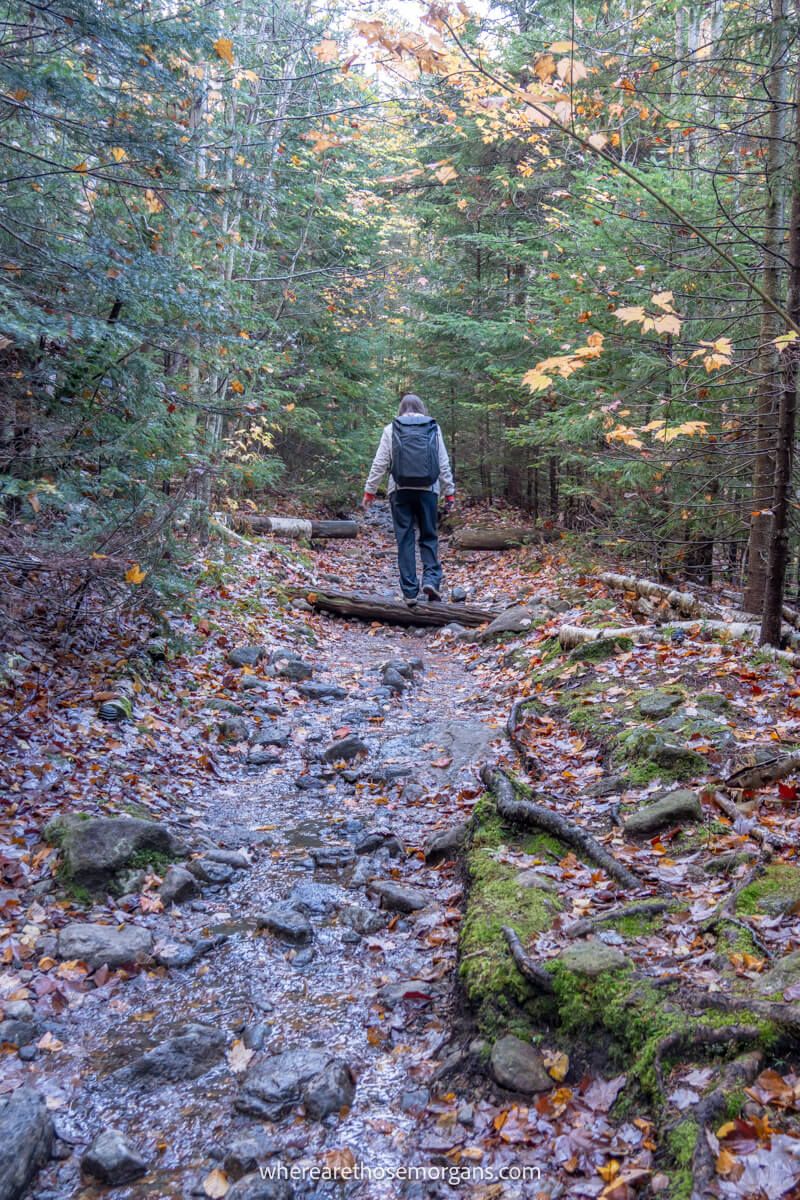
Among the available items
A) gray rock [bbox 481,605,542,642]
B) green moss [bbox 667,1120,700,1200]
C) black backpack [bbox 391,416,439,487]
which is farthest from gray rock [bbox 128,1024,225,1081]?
black backpack [bbox 391,416,439,487]

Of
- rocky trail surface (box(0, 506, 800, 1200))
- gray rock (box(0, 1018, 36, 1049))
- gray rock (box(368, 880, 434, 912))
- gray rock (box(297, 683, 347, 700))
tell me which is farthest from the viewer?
gray rock (box(297, 683, 347, 700))

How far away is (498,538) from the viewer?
17.3m

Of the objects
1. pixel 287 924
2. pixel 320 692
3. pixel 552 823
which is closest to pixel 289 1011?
pixel 287 924

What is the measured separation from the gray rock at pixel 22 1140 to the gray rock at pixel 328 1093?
0.98m

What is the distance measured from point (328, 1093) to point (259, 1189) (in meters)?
0.47

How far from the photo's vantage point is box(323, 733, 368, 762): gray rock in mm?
6996

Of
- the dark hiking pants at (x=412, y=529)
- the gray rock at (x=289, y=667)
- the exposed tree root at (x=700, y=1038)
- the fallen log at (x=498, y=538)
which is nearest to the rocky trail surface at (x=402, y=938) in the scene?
the exposed tree root at (x=700, y=1038)

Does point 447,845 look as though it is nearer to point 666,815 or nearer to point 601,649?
point 666,815

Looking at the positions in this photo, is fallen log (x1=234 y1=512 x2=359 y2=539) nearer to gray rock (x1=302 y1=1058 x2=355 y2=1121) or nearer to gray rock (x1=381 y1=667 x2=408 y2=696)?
gray rock (x1=381 y1=667 x2=408 y2=696)

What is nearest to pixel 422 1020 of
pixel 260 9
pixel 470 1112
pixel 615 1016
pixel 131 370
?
pixel 470 1112

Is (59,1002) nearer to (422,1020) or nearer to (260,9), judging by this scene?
(422,1020)

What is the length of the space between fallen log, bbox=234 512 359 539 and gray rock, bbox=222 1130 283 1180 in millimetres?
11973

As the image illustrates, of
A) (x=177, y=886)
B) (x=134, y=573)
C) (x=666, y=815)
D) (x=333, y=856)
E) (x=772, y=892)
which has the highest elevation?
(x=134, y=573)

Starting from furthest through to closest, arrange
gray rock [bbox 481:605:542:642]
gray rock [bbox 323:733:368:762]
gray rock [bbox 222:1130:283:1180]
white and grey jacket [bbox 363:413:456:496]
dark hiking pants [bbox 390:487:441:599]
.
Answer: dark hiking pants [bbox 390:487:441:599]
white and grey jacket [bbox 363:413:456:496]
gray rock [bbox 481:605:542:642]
gray rock [bbox 323:733:368:762]
gray rock [bbox 222:1130:283:1180]
